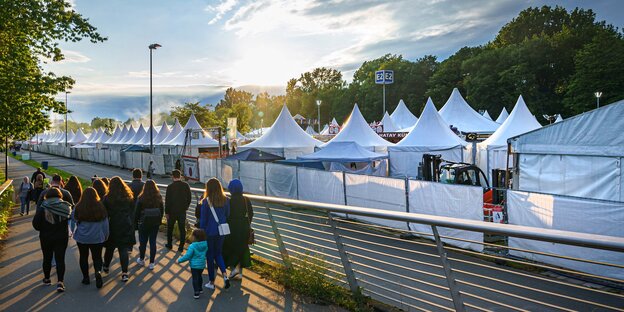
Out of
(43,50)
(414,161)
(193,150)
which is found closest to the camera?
(43,50)

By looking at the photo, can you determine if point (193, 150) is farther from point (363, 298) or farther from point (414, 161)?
point (363, 298)

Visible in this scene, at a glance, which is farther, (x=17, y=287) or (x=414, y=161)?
(x=414, y=161)

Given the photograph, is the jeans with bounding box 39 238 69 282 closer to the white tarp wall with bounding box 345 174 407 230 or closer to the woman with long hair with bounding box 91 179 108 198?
the woman with long hair with bounding box 91 179 108 198

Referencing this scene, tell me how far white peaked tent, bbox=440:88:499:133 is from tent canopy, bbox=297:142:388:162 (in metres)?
14.9

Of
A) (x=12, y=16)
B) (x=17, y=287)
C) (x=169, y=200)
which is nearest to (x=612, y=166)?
(x=169, y=200)

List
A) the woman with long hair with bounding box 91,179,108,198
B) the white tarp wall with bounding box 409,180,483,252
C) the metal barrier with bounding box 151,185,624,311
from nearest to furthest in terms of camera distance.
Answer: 1. the metal barrier with bounding box 151,185,624,311
2. the woman with long hair with bounding box 91,179,108,198
3. the white tarp wall with bounding box 409,180,483,252

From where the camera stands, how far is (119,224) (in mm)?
7324

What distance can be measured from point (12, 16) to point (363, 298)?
14424 mm

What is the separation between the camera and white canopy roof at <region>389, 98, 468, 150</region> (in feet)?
79.6

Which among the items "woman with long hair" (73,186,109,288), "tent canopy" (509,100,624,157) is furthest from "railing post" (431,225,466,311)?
"tent canopy" (509,100,624,157)

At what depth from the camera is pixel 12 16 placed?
13930 mm

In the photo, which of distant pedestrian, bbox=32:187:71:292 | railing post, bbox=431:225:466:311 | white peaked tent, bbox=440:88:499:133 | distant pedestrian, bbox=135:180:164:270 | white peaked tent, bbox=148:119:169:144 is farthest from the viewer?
white peaked tent, bbox=148:119:169:144

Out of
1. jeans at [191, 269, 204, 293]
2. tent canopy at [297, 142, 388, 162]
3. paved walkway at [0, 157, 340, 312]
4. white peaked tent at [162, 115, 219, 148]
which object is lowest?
paved walkway at [0, 157, 340, 312]

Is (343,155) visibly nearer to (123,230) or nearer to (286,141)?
(286,141)
